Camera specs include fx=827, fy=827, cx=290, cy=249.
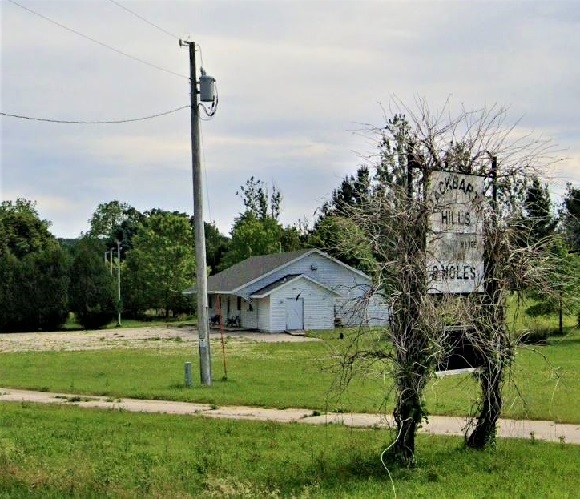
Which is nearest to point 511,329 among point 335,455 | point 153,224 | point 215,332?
point 335,455

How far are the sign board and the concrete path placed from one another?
1.97m

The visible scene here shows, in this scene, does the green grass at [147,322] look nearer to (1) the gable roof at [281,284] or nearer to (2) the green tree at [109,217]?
(1) the gable roof at [281,284]

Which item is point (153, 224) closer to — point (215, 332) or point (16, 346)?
point (215, 332)

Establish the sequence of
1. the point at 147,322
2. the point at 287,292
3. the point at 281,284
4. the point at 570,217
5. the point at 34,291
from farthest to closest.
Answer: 1. the point at 147,322
2. the point at 34,291
3. the point at 281,284
4. the point at 287,292
5. the point at 570,217

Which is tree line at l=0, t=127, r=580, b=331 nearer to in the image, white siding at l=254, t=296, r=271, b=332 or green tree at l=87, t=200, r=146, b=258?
white siding at l=254, t=296, r=271, b=332

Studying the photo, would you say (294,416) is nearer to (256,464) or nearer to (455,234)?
(256,464)

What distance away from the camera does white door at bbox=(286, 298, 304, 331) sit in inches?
1914

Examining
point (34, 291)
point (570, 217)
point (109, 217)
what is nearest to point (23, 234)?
point (34, 291)

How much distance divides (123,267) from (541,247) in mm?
70772

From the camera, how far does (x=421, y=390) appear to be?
379 inches

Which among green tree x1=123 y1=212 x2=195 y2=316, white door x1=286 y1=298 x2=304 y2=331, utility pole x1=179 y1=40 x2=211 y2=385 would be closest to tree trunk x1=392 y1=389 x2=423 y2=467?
utility pole x1=179 y1=40 x2=211 y2=385

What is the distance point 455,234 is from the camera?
1047 cm

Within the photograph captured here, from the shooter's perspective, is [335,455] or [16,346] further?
[16,346]

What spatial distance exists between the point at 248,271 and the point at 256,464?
44.4 m
